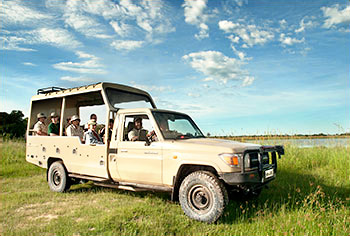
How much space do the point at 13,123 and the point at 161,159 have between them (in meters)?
44.4

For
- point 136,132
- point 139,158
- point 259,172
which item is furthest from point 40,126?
point 259,172

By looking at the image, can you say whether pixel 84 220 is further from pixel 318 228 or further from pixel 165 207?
pixel 318 228

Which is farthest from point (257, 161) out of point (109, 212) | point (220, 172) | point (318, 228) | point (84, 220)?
point (84, 220)

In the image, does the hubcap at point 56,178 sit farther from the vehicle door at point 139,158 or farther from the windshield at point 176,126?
the windshield at point 176,126

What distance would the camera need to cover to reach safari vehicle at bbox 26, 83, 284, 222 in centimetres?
450

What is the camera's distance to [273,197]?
237 inches

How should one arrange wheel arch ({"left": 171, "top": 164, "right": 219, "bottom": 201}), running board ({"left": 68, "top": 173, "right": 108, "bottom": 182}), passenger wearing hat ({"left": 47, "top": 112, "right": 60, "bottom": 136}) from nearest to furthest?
wheel arch ({"left": 171, "top": 164, "right": 219, "bottom": 201}) < running board ({"left": 68, "top": 173, "right": 108, "bottom": 182}) < passenger wearing hat ({"left": 47, "top": 112, "right": 60, "bottom": 136})

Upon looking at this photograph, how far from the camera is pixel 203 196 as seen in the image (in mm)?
4652

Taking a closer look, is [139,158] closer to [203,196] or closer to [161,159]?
[161,159]

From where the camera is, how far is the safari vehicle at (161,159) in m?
4.50

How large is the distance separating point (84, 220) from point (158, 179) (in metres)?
1.51

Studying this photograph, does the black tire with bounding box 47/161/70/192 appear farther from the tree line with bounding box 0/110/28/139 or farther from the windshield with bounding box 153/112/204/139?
the tree line with bounding box 0/110/28/139

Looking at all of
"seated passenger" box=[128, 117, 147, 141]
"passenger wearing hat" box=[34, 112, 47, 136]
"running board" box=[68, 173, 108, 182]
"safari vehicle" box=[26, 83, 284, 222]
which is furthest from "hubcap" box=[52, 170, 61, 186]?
"seated passenger" box=[128, 117, 147, 141]

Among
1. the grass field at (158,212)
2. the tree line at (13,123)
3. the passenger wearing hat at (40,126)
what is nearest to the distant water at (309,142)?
the grass field at (158,212)
